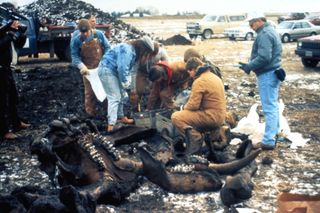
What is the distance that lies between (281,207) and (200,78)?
9.83ft

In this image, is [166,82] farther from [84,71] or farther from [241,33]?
[241,33]

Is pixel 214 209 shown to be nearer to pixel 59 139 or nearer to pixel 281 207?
pixel 281 207

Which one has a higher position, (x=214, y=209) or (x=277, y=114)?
(x=277, y=114)

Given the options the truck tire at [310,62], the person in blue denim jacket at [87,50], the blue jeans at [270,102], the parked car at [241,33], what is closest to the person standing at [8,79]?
the person in blue denim jacket at [87,50]

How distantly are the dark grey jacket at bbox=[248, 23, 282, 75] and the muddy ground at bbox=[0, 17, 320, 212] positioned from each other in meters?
1.27

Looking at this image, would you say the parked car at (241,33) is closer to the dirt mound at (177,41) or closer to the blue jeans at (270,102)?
the dirt mound at (177,41)

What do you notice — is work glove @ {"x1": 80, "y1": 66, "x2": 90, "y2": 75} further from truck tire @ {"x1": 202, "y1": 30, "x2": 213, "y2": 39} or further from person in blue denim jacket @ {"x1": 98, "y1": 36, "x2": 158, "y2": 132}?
truck tire @ {"x1": 202, "y1": 30, "x2": 213, "y2": 39}

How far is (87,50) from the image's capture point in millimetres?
8766

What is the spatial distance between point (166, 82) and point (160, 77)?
30cm

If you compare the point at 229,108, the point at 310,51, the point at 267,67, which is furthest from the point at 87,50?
the point at 310,51

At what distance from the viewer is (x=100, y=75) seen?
25.4ft

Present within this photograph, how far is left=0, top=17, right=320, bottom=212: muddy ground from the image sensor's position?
5138 millimetres

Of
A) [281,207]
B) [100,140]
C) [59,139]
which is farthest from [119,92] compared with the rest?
[281,207]

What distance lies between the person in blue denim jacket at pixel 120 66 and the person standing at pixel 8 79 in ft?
4.80
